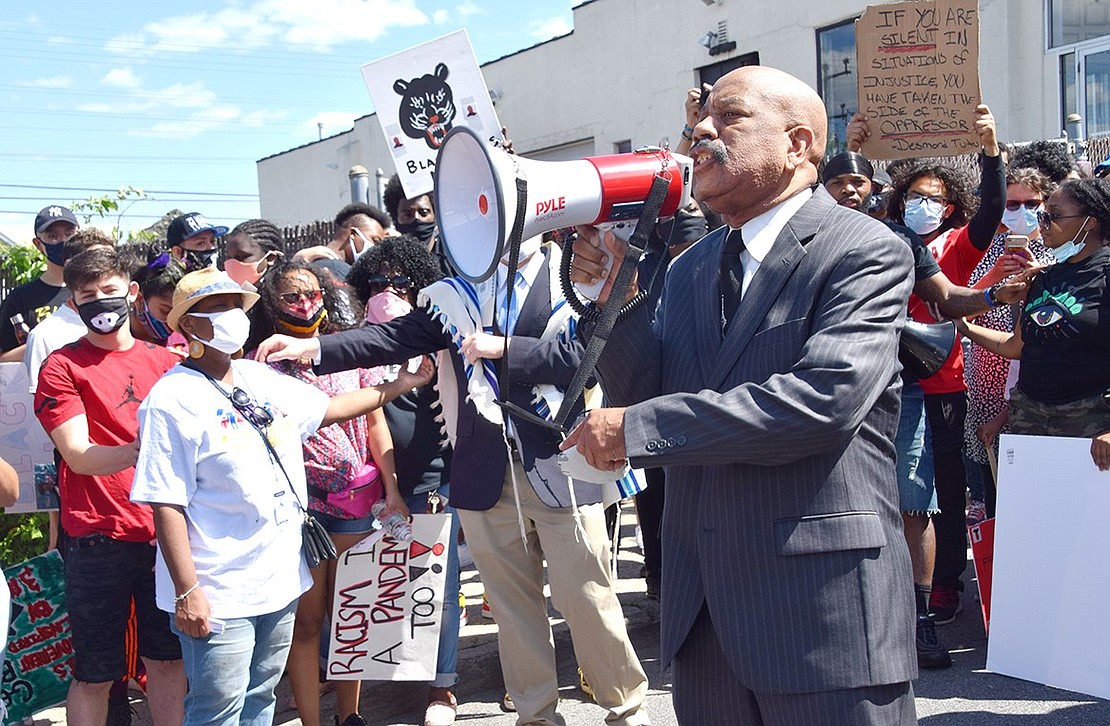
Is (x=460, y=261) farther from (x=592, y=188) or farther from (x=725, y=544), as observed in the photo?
(x=725, y=544)

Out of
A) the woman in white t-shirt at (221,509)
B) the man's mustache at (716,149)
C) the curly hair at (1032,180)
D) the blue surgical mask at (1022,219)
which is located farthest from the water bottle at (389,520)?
the curly hair at (1032,180)

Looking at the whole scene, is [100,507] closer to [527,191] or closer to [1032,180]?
[527,191]

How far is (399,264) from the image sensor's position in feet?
16.5

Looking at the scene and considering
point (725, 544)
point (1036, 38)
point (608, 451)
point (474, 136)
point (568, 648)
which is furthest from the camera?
point (1036, 38)

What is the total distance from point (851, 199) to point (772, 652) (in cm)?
322

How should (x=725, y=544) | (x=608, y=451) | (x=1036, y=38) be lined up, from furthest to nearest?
(x=1036, y=38) < (x=725, y=544) < (x=608, y=451)

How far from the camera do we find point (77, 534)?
376 centimetres

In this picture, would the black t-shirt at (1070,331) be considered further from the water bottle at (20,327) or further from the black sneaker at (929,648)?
the water bottle at (20,327)

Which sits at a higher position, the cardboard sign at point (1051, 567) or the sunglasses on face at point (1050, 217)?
the sunglasses on face at point (1050, 217)

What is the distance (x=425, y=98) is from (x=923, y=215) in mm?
2478

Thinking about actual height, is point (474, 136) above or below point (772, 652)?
above

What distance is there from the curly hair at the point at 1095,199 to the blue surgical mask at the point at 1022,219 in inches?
43.1

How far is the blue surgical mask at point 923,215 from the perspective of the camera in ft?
17.2

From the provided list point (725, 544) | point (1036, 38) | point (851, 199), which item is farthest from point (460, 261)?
point (1036, 38)
